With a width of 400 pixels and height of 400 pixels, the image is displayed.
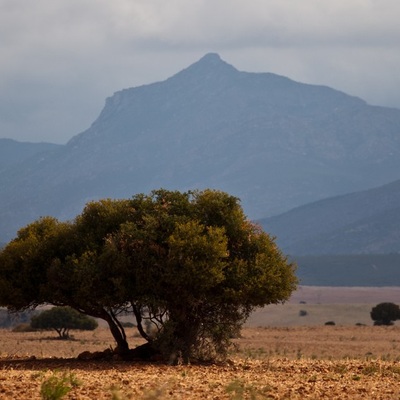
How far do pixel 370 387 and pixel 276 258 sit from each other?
25.6ft

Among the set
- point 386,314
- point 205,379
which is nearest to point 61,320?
point 386,314

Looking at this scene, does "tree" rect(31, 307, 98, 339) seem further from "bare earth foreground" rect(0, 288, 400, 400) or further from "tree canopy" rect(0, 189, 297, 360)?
"tree canopy" rect(0, 189, 297, 360)

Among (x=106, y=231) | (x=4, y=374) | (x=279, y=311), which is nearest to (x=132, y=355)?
(x=106, y=231)

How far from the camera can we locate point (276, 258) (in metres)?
28.8

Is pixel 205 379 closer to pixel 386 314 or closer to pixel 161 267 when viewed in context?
pixel 161 267

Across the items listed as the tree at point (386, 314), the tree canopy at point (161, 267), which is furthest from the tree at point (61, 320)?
the tree canopy at point (161, 267)

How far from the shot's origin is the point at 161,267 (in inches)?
1062

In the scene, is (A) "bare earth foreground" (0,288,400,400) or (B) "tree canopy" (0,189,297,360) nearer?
(A) "bare earth foreground" (0,288,400,400)

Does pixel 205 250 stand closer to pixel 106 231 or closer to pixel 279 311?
pixel 106 231

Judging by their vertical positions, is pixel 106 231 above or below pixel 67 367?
above

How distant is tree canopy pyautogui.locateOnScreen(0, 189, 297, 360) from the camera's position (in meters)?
26.9

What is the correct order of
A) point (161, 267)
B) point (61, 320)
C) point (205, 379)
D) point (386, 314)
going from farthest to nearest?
point (386, 314), point (61, 320), point (161, 267), point (205, 379)

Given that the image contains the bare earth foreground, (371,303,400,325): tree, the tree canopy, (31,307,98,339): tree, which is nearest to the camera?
the bare earth foreground

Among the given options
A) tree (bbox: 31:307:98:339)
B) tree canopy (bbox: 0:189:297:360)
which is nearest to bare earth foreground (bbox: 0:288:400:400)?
tree canopy (bbox: 0:189:297:360)
